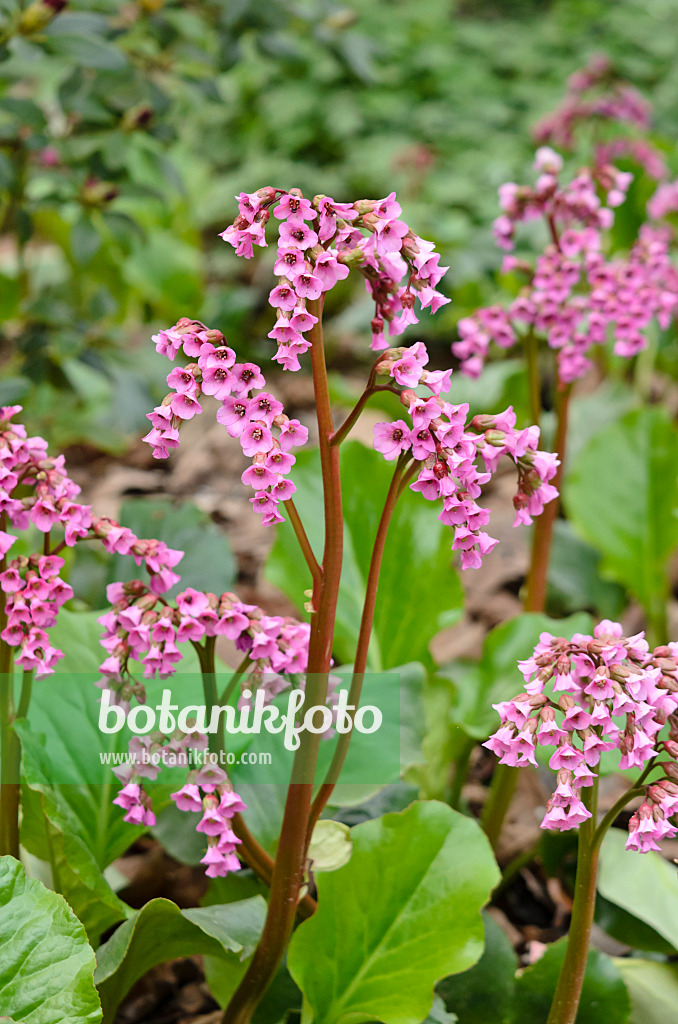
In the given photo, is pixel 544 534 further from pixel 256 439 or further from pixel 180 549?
pixel 256 439

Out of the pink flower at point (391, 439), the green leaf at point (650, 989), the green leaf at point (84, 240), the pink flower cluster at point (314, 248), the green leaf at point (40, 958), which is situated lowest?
the green leaf at point (650, 989)

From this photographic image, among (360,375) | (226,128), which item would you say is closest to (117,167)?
(360,375)

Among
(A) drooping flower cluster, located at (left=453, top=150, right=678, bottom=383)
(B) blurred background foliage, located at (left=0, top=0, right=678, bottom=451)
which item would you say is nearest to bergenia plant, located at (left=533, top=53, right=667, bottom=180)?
(B) blurred background foliage, located at (left=0, top=0, right=678, bottom=451)

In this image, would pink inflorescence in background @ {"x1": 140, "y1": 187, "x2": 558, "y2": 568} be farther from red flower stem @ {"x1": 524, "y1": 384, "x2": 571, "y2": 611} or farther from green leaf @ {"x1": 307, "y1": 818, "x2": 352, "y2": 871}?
red flower stem @ {"x1": 524, "y1": 384, "x2": 571, "y2": 611}

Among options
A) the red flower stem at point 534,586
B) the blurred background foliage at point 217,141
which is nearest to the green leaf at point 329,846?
the red flower stem at point 534,586

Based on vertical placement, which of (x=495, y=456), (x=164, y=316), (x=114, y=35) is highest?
(x=114, y=35)

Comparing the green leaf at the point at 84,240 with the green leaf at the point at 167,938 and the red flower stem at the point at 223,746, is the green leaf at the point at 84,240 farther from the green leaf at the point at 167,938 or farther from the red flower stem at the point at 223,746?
the green leaf at the point at 167,938

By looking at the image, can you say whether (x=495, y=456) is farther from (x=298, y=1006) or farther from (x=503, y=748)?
(x=298, y=1006)
